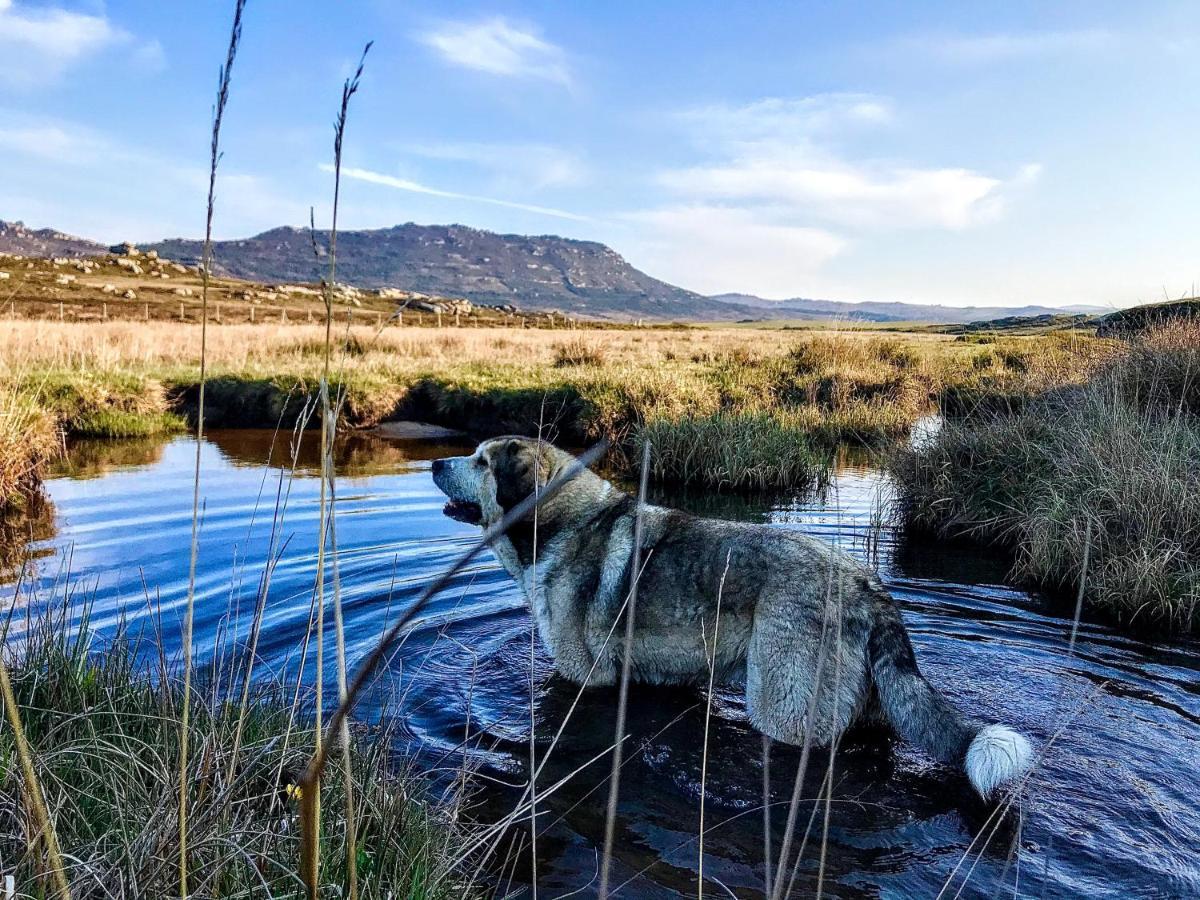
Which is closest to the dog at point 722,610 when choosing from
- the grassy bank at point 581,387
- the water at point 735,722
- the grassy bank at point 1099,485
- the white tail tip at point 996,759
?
the white tail tip at point 996,759

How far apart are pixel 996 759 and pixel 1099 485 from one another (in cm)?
674

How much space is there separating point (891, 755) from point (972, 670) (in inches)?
73.9

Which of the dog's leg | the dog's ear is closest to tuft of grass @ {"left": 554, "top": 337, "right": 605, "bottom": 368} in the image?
the dog's ear

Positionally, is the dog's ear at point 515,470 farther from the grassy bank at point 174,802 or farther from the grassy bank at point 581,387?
the grassy bank at point 581,387

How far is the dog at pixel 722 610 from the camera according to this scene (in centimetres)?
454

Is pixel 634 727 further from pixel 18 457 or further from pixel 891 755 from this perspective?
pixel 18 457

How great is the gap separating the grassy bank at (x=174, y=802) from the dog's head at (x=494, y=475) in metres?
2.16

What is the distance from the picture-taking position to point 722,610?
5.25 m

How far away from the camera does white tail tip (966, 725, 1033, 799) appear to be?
390 cm

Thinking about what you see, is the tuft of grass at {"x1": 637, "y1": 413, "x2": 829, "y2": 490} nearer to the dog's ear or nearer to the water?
the water

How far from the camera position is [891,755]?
5414mm

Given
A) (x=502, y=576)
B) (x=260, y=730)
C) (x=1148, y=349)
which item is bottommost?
(x=502, y=576)

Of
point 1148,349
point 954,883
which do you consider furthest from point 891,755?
point 1148,349

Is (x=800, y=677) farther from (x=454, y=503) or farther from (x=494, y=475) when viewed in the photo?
(x=454, y=503)
